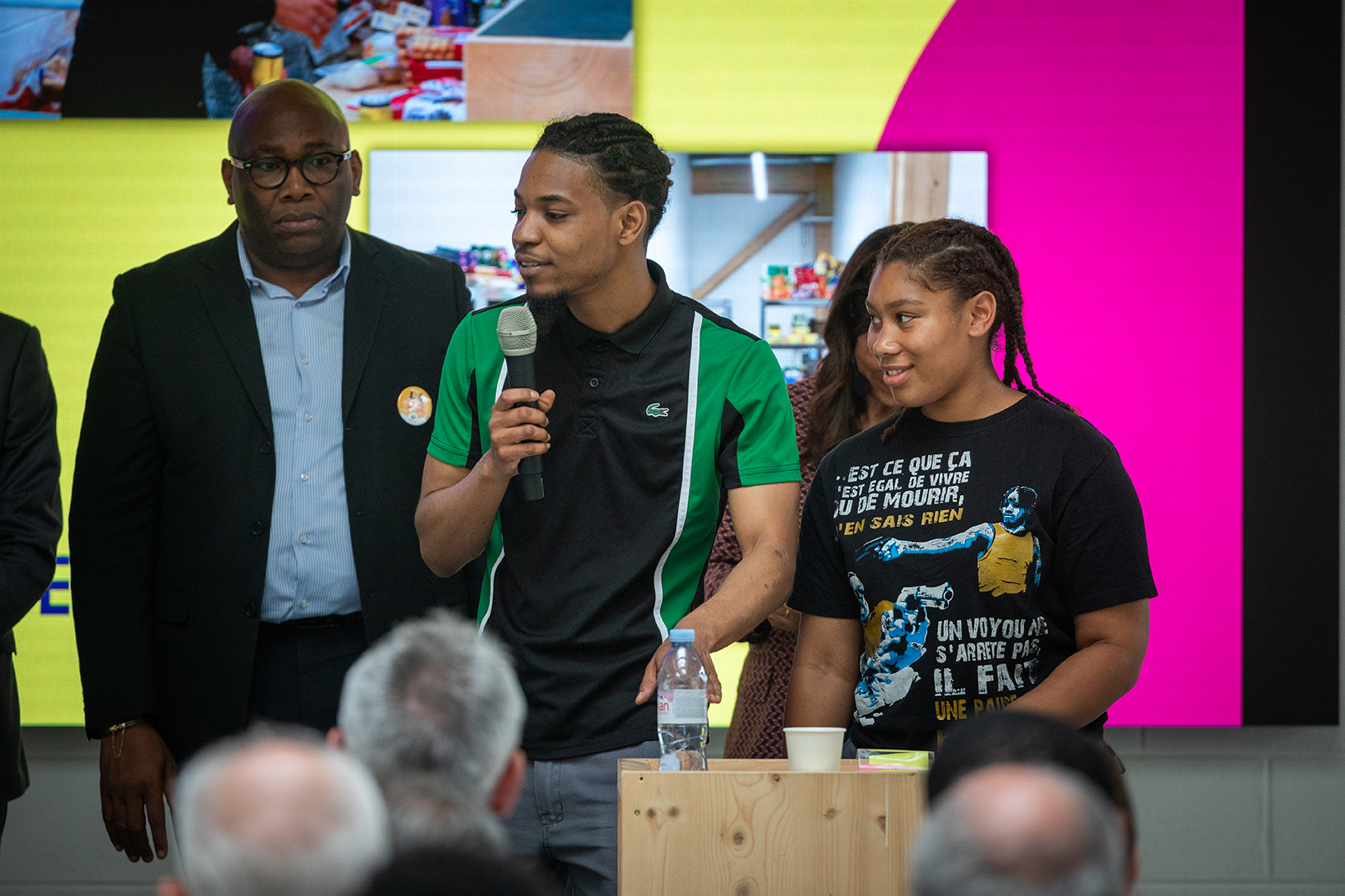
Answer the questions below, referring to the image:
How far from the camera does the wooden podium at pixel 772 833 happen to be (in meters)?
1.85

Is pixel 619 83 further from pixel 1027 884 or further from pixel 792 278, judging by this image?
pixel 1027 884

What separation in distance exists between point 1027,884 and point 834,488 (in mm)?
1398

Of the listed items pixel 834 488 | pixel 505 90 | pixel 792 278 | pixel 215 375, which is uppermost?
pixel 505 90

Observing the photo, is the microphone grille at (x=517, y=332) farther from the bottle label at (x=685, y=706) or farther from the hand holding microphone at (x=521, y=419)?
the bottle label at (x=685, y=706)

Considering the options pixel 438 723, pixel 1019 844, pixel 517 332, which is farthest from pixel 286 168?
pixel 1019 844

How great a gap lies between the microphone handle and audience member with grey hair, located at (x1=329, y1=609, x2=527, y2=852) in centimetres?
77

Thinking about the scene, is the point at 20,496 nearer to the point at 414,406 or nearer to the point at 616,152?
the point at 414,406

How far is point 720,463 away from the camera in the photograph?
2.24 meters

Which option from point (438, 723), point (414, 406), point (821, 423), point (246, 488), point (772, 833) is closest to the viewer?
point (438, 723)

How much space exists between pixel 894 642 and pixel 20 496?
172cm

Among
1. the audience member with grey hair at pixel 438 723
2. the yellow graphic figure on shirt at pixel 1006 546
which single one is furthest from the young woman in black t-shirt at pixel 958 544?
the audience member with grey hair at pixel 438 723

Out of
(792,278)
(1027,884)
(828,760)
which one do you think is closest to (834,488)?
(828,760)

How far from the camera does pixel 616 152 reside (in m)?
2.24

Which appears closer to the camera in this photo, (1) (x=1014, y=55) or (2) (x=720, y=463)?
(2) (x=720, y=463)
